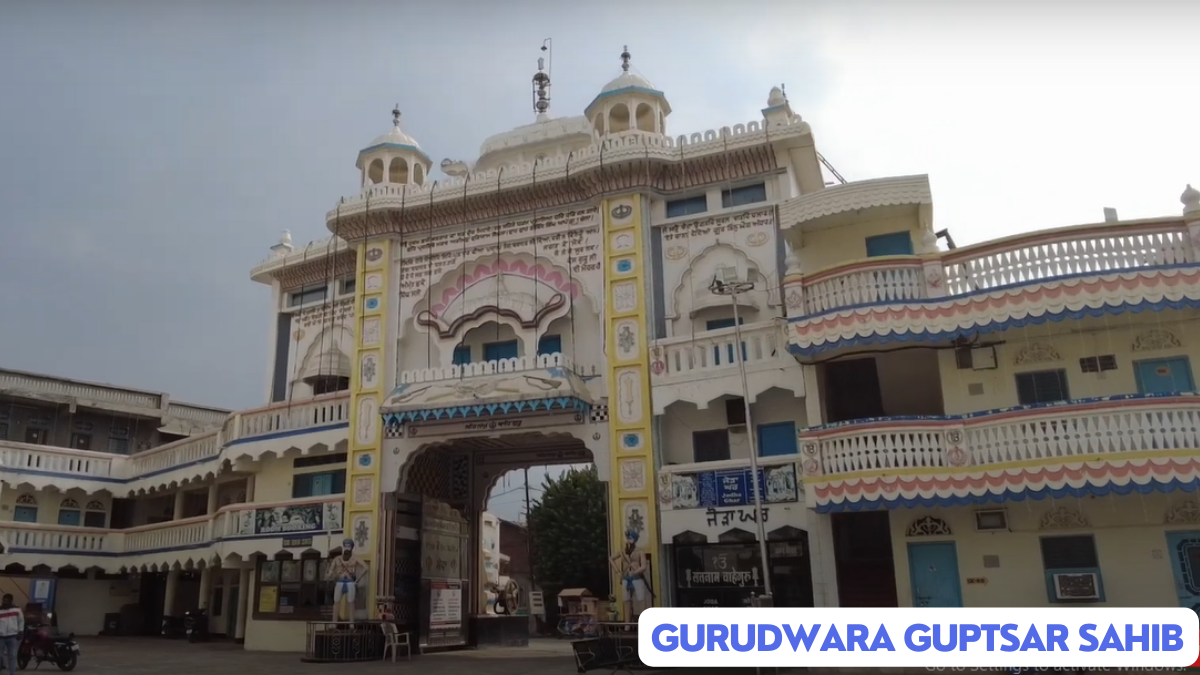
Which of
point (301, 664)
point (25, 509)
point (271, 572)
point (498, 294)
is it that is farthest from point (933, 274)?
point (25, 509)

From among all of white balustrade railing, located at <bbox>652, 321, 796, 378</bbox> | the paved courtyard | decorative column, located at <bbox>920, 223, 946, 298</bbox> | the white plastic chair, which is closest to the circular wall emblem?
white balustrade railing, located at <bbox>652, 321, 796, 378</bbox>

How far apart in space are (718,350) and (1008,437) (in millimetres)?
5542

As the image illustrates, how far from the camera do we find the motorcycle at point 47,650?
1485cm

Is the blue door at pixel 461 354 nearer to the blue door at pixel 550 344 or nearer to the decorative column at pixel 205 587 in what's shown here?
the blue door at pixel 550 344

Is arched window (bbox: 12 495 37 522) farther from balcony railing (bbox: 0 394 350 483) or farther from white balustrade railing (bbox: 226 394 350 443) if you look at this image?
white balustrade railing (bbox: 226 394 350 443)

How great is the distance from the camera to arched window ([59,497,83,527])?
26.0 metres

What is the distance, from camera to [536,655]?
19.0m

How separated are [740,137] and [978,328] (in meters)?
6.63

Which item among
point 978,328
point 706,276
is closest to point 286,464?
point 706,276

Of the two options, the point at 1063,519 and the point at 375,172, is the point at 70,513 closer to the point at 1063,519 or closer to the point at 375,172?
the point at 375,172

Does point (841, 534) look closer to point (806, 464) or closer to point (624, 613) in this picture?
point (806, 464)

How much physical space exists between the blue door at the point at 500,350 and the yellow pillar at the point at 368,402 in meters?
2.28

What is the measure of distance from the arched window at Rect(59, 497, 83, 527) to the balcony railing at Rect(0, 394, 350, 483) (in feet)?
3.14

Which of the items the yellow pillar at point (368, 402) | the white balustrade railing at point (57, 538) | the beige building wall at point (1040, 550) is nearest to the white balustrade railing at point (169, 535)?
the white balustrade railing at point (57, 538)
